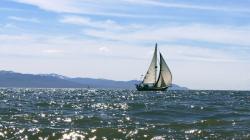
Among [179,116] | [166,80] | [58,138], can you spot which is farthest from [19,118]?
[166,80]

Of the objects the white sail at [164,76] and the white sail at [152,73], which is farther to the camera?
the white sail at [152,73]

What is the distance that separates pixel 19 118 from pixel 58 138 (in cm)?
972

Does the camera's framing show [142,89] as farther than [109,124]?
Yes

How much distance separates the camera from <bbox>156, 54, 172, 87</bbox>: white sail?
152 m

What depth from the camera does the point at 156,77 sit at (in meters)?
157

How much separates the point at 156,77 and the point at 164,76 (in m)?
2.49

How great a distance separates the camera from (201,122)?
126ft

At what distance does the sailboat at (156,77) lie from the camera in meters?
153

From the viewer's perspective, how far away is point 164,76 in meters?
156

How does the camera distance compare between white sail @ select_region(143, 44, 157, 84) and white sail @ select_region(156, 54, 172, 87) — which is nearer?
white sail @ select_region(156, 54, 172, 87)

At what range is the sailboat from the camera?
503ft

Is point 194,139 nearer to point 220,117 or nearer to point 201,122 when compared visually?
point 201,122

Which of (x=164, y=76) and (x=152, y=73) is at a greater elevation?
(x=152, y=73)

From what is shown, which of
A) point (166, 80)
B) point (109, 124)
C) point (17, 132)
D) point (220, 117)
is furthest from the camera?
point (166, 80)
